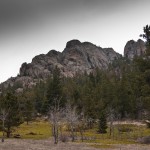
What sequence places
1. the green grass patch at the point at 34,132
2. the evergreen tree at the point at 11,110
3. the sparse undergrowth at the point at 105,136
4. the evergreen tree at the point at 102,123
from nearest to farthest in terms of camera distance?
the sparse undergrowth at the point at 105,136 < the evergreen tree at the point at 11,110 < the green grass patch at the point at 34,132 < the evergreen tree at the point at 102,123

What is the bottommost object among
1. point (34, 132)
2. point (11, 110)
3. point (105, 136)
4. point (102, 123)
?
point (105, 136)

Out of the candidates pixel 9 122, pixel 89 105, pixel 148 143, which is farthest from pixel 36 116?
pixel 148 143

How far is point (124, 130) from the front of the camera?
4606 inches

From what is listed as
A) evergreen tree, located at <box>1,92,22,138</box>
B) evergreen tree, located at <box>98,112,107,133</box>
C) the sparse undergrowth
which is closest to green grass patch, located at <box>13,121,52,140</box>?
the sparse undergrowth

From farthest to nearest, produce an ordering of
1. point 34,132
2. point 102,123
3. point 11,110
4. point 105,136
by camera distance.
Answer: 1. point 34,132
2. point 102,123
3. point 105,136
4. point 11,110

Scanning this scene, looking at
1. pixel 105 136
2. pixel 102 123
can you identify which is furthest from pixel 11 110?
pixel 102 123

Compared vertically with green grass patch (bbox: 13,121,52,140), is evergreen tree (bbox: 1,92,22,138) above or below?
above

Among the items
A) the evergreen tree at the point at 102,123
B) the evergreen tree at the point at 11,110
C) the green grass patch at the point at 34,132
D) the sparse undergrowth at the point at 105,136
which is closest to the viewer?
the sparse undergrowth at the point at 105,136

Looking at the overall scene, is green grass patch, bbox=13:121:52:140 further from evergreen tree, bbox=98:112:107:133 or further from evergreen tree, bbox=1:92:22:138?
evergreen tree, bbox=98:112:107:133

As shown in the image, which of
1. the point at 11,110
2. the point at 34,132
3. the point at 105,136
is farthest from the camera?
the point at 34,132

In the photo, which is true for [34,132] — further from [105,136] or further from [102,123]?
[105,136]

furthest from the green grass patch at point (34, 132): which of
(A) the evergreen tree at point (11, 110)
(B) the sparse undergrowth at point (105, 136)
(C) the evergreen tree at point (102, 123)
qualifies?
(C) the evergreen tree at point (102, 123)

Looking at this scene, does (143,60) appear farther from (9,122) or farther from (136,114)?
(136,114)

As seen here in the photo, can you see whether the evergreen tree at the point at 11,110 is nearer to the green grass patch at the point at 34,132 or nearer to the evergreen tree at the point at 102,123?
the green grass patch at the point at 34,132
